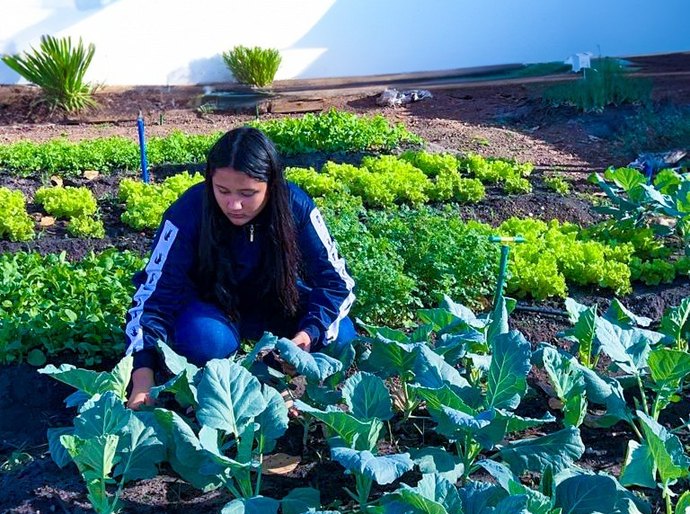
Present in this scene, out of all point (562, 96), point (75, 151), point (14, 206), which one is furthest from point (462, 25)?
point (14, 206)

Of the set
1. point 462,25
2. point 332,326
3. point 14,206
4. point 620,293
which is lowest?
point 620,293

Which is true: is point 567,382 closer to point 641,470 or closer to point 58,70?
point 641,470

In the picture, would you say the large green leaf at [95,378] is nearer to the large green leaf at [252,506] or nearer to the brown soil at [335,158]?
the brown soil at [335,158]

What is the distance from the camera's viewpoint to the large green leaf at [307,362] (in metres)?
3.07

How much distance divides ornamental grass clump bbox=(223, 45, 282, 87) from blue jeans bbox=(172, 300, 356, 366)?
8.27m

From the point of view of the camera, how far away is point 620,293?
4.97m

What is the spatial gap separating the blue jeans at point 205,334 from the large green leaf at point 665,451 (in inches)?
48.5

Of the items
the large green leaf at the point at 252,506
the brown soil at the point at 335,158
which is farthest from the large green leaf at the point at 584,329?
the large green leaf at the point at 252,506

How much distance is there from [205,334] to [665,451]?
177 centimetres

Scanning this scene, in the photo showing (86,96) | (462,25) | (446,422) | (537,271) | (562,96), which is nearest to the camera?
(446,422)

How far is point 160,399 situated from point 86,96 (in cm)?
835

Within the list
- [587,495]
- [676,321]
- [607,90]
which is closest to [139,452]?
[587,495]

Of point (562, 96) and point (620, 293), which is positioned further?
point (562, 96)

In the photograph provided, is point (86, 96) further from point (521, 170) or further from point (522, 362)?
point (522, 362)
